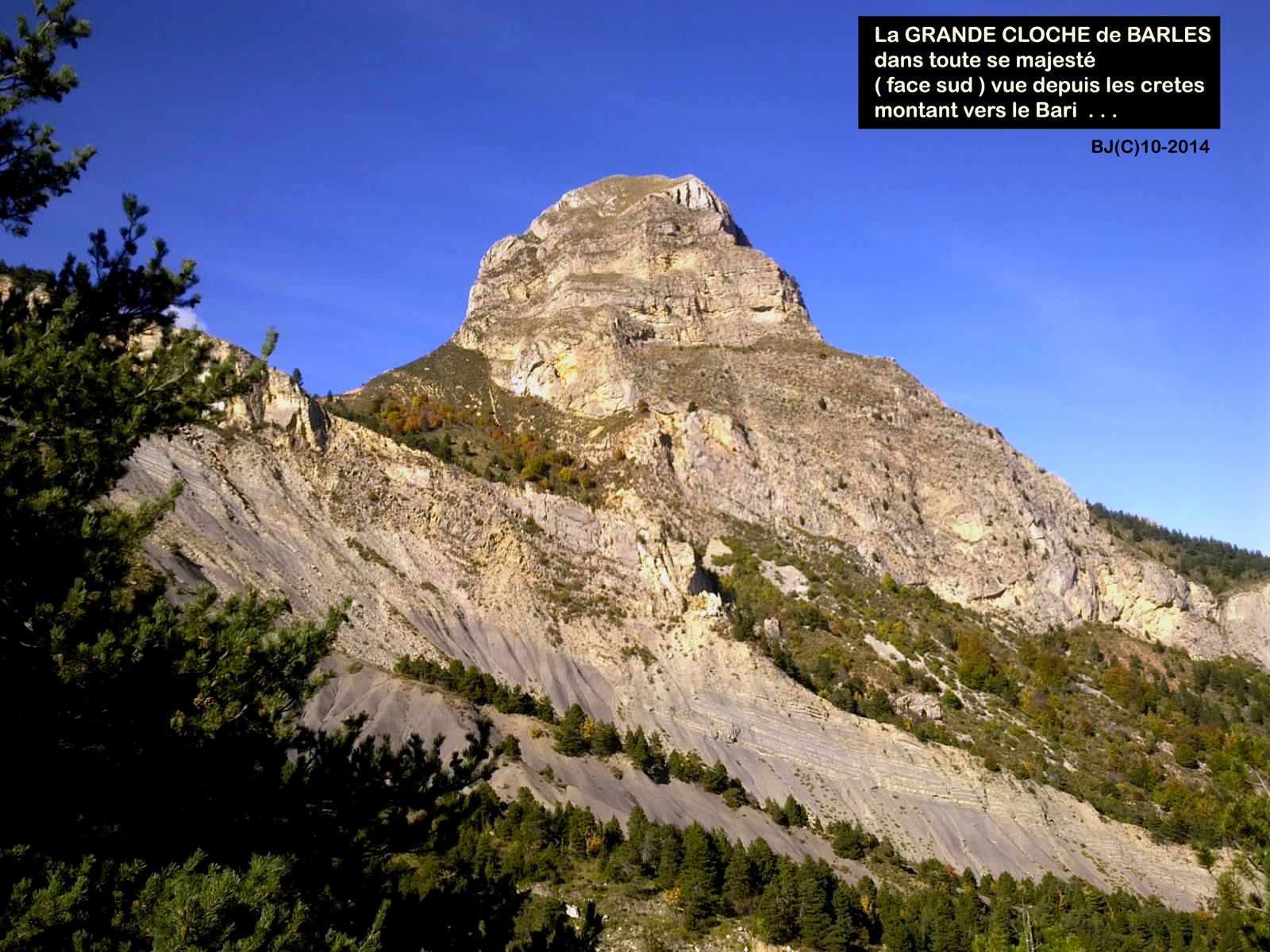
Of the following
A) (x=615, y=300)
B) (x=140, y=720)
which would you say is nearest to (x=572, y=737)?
(x=140, y=720)

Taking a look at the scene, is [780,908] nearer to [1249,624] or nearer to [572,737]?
[572,737]

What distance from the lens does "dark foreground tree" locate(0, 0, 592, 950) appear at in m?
6.92

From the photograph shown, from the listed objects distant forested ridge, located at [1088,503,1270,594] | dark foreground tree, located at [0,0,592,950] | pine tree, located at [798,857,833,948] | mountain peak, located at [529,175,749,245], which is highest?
mountain peak, located at [529,175,749,245]

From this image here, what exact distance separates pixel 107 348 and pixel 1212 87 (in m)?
23.2

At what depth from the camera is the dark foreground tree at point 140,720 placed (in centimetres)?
692

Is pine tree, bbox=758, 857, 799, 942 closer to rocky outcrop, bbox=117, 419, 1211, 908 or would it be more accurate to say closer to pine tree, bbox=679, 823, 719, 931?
pine tree, bbox=679, 823, 719, 931

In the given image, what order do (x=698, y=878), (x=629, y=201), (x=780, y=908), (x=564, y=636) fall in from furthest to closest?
(x=629, y=201) < (x=564, y=636) < (x=698, y=878) < (x=780, y=908)

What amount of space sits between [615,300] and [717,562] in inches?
1514

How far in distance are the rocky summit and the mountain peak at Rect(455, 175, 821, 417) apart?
0.44 m

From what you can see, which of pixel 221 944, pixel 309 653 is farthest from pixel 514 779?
pixel 221 944

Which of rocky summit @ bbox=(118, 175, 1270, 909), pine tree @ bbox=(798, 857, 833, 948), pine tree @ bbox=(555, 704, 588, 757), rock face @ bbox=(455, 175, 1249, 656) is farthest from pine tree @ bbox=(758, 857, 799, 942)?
rock face @ bbox=(455, 175, 1249, 656)

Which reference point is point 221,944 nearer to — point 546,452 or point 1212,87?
point 1212,87

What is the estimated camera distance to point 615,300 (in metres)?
90.3

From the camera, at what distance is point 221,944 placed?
6270 millimetres
